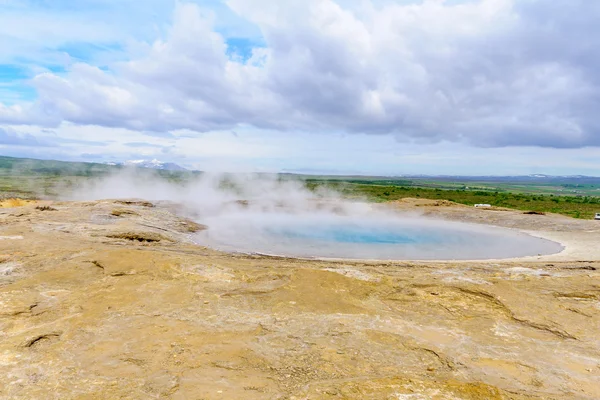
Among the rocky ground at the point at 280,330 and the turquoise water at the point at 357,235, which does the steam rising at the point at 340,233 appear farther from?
the rocky ground at the point at 280,330

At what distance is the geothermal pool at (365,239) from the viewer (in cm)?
1669


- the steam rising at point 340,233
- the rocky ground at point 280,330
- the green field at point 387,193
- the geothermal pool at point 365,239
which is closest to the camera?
the rocky ground at point 280,330

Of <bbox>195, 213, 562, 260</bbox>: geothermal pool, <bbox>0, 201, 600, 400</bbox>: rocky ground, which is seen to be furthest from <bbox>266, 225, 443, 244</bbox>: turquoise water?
<bbox>0, 201, 600, 400</bbox>: rocky ground

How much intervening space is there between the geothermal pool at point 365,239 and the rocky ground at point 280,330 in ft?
17.0

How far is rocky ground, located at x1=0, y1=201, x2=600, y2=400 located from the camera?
5.00 meters

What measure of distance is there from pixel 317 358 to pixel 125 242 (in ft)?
37.3

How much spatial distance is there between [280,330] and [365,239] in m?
14.0

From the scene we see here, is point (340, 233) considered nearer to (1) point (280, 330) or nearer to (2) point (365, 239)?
(2) point (365, 239)

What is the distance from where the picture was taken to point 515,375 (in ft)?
18.0

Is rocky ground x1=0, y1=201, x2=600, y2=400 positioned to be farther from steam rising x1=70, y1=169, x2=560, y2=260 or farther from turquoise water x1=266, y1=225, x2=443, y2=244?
turquoise water x1=266, y1=225, x2=443, y2=244

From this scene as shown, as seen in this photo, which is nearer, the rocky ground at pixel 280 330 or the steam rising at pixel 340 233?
the rocky ground at pixel 280 330

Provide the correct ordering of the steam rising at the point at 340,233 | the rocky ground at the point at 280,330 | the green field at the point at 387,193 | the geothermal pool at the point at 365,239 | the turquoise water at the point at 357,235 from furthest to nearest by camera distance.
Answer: the green field at the point at 387,193 < the turquoise water at the point at 357,235 < the steam rising at the point at 340,233 < the geothermal pool at the point at 365,239 < the rocky ground at the point at 280,330

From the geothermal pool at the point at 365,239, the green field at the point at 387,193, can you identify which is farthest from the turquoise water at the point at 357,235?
the green field at the point at 387,193

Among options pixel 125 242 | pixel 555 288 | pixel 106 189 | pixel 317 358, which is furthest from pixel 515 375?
pixel 106 189
